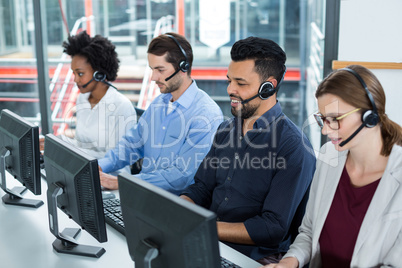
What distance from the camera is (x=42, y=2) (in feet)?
11.2

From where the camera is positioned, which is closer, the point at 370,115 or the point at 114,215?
the point at 370,115

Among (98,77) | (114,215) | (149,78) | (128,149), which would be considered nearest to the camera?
(114,215)

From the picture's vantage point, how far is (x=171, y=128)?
2270 mm

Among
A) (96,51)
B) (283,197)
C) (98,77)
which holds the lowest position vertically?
(283,197)

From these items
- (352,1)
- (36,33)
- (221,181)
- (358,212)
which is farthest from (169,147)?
(36,33)

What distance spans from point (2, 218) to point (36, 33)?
2.08 m

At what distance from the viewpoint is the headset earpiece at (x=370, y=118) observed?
125 centimetres

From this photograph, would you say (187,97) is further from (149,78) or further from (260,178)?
(149,78)

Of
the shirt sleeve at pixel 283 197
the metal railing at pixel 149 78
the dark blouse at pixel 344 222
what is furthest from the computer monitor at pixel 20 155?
the metal railing at pixel 149 78

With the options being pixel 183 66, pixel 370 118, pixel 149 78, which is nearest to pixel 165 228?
pixel 370 118

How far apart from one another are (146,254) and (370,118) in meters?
0.72

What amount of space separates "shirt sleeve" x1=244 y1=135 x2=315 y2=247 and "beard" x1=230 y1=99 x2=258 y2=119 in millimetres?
243

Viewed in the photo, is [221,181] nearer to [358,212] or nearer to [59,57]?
[358,212]

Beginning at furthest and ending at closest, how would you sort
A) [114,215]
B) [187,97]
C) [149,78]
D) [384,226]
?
[149,78], [187,97], [114,215], [384,226]
